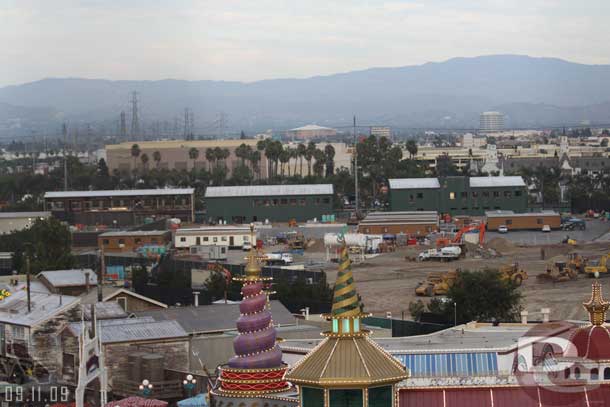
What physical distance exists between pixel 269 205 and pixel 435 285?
139 ft

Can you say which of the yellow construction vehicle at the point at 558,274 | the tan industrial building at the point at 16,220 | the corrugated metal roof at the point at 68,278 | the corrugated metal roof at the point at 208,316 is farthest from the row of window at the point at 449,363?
the tan industrial building at the point at 16,220

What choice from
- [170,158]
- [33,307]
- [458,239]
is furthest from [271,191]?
[170,158]

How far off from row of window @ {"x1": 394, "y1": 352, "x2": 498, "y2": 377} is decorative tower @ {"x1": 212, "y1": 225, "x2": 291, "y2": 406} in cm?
176

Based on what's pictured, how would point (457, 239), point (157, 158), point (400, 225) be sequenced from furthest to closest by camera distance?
point (157, 158) → point (400, 225) → point (457, 239)

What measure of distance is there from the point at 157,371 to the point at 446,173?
11671 centimetres

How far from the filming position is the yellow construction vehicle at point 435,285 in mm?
58603

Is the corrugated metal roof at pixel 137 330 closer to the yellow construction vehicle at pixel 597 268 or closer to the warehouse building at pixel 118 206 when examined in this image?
the yellow construction vehicle at pixel 597 268

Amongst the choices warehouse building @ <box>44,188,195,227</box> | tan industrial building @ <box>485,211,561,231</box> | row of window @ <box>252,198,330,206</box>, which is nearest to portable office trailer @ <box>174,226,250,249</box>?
row of window @ <box>252,198,330,206</box>

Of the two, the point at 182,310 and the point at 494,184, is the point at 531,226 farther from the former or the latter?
the point at 182,310

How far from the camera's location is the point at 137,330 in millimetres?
34500

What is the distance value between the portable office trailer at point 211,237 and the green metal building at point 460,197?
21713mm

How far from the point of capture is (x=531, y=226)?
94188 mm

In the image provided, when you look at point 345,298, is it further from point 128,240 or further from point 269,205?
point 269,205

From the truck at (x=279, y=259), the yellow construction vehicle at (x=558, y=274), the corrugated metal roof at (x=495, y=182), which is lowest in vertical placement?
the truck at (x=279, y=259)
